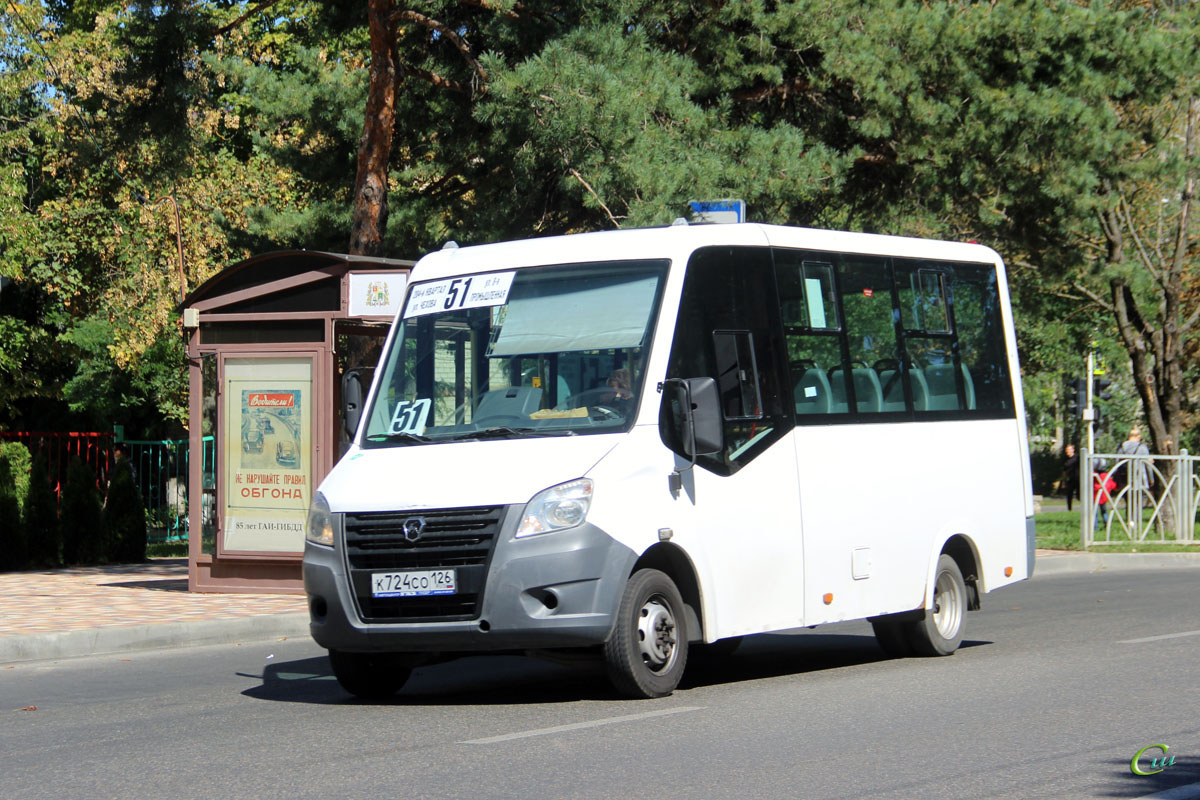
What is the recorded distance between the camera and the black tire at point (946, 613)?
36.7 ft

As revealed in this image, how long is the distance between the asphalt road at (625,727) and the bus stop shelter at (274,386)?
365 cm

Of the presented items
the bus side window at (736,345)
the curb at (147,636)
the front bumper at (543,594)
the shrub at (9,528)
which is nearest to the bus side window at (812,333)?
the bus side window at (736,345)

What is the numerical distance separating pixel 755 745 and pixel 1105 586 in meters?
12.1

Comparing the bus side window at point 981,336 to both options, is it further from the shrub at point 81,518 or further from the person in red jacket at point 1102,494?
the shrub at point 81,518

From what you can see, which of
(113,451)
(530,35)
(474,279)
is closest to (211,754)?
(474,279)

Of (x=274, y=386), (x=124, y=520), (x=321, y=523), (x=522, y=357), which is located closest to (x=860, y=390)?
(x=522, y=357)

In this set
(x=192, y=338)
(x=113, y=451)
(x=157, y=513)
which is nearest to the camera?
(x=192, y=338)

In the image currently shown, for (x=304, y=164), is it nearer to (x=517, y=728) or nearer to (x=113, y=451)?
(x=113, y=451)

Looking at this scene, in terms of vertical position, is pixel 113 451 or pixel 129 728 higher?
pixel 113 451

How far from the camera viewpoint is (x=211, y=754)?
7484mm

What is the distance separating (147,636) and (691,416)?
5.86 metres

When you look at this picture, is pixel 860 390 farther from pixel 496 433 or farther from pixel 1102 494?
pixel 1102 494

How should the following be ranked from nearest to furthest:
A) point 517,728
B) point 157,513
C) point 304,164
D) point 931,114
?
1. point 517,728
2. point 931,114
3. point 304,164
4. point 157,513

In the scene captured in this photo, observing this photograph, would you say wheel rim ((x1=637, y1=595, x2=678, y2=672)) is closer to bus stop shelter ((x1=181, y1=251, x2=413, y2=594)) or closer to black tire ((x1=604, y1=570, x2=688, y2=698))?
black tire ((x1=604, y1=570, x2=688, y2=698))
